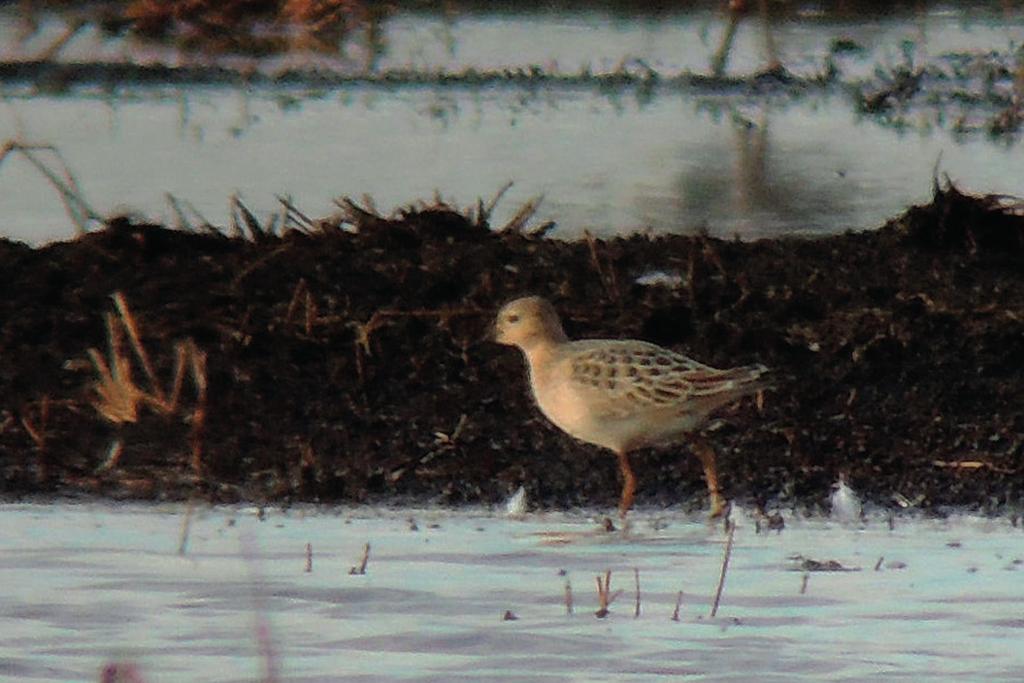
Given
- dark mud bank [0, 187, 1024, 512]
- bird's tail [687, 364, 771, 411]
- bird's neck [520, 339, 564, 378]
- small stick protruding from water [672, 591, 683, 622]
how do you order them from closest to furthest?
small stick protruding from water [672, 591, 683, 622] → bird's tail [687, 364, 771, 411] → dark mud bank [0, 187, 1024, 512] → bird's neck [520, 339, 564, 378]

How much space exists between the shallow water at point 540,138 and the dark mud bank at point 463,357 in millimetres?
Result: 863

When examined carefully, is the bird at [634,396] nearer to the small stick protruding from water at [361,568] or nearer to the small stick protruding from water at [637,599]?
the small stick protruding from water at [637,599]

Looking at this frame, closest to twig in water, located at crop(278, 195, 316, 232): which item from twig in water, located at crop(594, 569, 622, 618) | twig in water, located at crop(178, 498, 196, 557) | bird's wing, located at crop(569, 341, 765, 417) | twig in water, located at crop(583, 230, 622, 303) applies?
twig in water, located at crop(583, 230, 622, 303)

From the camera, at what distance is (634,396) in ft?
22.8

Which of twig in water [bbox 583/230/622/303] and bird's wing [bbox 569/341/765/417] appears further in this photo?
twig in water [bbox 583/230/622/303]

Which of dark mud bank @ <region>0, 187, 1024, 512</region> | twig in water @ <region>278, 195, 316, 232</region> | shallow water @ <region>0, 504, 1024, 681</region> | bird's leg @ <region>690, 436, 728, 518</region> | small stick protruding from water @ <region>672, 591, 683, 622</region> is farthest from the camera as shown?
twig in water @ <region>278, 195, 316, 232</region>

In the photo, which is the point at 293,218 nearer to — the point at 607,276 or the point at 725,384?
the point at 607,276

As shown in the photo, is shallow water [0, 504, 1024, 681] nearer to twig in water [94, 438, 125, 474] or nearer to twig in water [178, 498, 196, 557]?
twig in water [178, 498, 196, 557]

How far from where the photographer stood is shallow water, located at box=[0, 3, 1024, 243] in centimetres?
1110

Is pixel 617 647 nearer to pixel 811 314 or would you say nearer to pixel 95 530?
pixel 95 530

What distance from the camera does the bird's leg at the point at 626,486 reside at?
6758 millimetres

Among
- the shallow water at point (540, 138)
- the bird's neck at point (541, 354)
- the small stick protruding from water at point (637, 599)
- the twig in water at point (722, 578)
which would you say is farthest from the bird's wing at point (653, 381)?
the shallow water at point (540, 138)

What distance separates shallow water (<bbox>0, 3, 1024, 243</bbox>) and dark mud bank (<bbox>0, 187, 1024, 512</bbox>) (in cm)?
86

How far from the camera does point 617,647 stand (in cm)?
540
